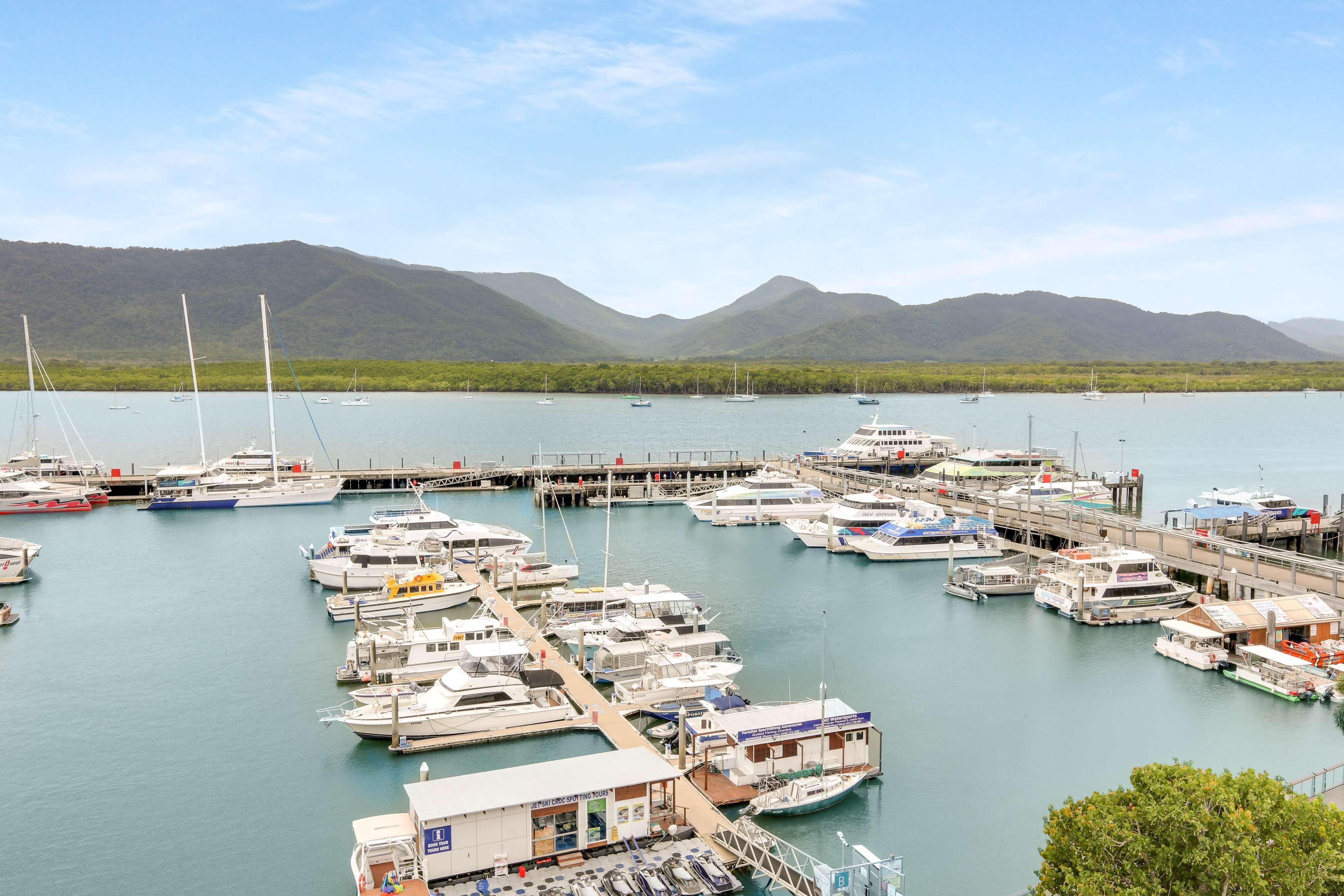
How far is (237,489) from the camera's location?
66.6 m

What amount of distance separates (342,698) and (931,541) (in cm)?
3161

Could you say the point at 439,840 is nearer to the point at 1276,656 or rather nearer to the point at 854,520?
the point at 1276,656

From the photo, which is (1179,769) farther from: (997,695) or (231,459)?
(231,459)

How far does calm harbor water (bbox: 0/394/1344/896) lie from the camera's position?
2061 cm

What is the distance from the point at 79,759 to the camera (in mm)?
24547

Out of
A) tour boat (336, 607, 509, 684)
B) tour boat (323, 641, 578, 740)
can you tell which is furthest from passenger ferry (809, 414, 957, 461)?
tour boat (323, 641, 578, 740)

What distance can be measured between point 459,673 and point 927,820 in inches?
525

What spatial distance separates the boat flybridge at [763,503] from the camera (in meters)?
59.8

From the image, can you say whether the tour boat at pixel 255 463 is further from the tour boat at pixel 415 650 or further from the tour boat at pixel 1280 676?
the tour boat at pixel 1280 676

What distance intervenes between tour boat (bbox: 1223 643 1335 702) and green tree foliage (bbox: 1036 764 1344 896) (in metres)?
18.4

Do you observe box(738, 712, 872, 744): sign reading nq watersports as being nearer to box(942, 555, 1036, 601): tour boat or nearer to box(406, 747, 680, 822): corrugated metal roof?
box(406, 747, 680, 822): corrugated metal roof

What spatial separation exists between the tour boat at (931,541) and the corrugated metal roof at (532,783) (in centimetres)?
3115

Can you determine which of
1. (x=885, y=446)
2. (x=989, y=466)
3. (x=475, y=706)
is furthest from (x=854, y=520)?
(x=475, y=706)

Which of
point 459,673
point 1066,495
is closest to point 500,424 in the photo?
point 1066,495
